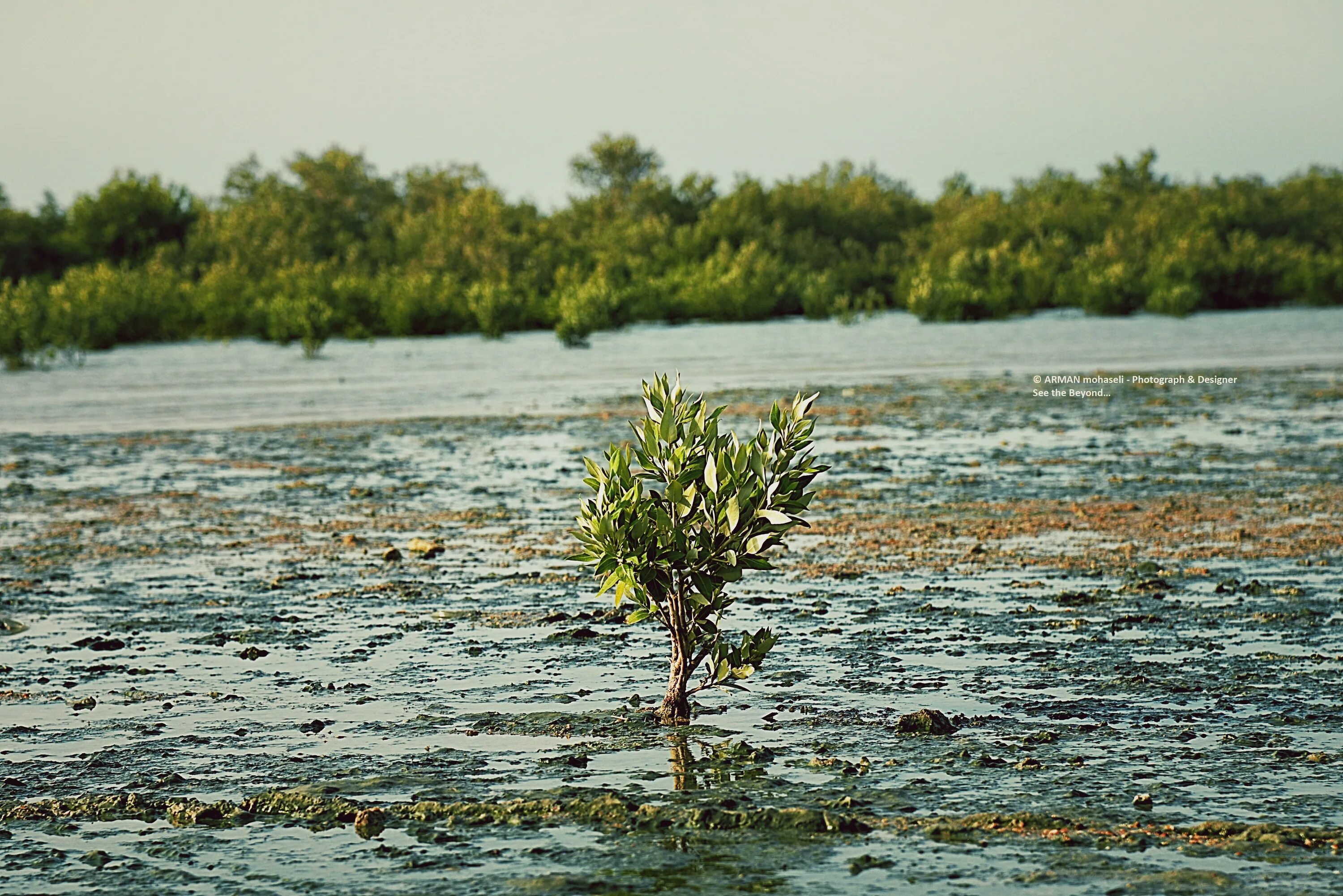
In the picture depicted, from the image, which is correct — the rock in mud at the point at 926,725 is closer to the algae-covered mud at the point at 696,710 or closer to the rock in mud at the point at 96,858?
the algae-covered mud at the point at 696,710

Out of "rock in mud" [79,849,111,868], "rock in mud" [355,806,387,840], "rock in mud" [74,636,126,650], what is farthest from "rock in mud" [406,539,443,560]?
"rock in mud" [79,849,111,868]

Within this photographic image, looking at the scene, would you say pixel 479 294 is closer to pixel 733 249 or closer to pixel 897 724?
pixel 733 249

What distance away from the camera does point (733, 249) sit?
268 feet

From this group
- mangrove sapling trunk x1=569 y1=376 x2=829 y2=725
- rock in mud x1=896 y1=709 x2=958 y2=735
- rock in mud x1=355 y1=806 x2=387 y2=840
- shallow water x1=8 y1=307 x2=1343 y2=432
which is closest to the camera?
rock in mud x1=355 y1=806 x2=387 y2=840

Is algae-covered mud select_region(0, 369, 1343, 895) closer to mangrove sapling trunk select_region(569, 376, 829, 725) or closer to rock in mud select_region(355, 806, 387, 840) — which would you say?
rock in mud select_region(355, 806, 387, 840)

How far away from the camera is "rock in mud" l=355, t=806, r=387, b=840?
19.3 ft

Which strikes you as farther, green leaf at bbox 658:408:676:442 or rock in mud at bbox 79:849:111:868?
green leaf at bbox 658:408:676:442

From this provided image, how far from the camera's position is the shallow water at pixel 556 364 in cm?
2911

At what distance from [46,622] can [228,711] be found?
2990 millimetres

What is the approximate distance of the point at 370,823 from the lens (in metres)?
5.93

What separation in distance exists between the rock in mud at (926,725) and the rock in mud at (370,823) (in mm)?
2363

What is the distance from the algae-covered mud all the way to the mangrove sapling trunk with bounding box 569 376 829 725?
0.40 metres

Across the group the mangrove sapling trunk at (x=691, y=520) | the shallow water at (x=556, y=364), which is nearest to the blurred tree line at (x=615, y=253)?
the shallow water at (x=556, y=364)

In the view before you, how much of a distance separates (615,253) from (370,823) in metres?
73.9
